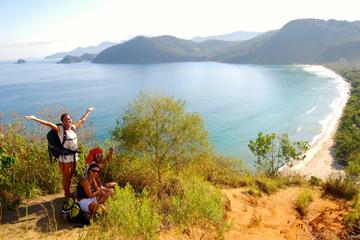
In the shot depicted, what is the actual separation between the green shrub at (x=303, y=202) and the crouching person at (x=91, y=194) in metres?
6.73

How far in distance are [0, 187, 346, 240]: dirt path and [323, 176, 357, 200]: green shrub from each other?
0.47 metres

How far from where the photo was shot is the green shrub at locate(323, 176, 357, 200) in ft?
39.5

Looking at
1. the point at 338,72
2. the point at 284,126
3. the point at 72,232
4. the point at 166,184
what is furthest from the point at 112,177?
the point at 338,72

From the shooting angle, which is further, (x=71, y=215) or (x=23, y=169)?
(x=23, y=169)

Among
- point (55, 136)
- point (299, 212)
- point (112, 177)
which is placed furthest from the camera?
point (299, 212)

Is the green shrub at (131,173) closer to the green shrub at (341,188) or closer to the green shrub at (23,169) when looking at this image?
the green shrub at (23,169)

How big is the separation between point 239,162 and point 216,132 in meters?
35.7

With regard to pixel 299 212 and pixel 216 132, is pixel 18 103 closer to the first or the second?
pixel 216 132

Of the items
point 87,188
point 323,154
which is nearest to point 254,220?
point 87,188

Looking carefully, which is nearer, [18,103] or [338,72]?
[18,103]

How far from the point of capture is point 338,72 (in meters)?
155

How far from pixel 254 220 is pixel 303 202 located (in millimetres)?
2560

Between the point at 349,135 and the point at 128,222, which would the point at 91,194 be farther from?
the point at 349,135

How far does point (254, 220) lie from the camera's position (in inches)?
370
